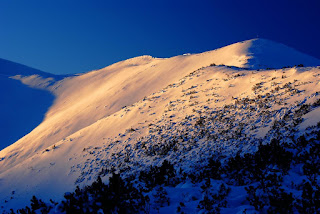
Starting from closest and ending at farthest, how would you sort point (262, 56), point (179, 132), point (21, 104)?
1. point (179, 132)
2. point (262, 56)
3. point (21, 104)

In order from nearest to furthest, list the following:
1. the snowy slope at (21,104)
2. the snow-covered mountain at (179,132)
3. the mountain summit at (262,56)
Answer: the snow-covered mountain at (179,132) < the mountain summit at (262,56) < the snowy slope at (21,104)

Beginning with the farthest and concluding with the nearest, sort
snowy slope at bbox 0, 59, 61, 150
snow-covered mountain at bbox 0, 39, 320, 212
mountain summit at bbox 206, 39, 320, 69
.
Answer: snowy slope at bbox 0, 59, 61, 150, mountain summit at bbox 206, 39, 320, 69, snow-covered mountain at bbox 0, 39, 320, 212

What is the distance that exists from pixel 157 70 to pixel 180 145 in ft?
121

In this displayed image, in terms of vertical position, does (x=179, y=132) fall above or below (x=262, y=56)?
below

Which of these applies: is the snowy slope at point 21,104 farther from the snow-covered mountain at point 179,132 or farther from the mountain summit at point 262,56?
the mountain summit at point 262,56

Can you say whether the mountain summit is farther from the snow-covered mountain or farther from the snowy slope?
the snowy slope

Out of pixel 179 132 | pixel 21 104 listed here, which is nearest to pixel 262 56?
pixel 179 132

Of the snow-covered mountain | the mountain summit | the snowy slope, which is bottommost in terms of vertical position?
the snow-covered mountain

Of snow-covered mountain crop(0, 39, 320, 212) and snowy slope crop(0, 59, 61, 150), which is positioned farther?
snowy slope crop(0, 59, 61, 150)

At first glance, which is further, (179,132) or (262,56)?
(262,56)

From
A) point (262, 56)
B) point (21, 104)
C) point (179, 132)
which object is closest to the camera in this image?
point (179, 132)

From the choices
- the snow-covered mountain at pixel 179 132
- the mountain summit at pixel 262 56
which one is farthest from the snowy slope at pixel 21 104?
the mountain summit at pixel 262 56

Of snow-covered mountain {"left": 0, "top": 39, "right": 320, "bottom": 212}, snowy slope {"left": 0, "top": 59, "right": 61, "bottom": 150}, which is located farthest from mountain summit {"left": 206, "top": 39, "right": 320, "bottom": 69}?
snowy slope {"left": 0, "top": 59, "right": 61, "bottom": 150}

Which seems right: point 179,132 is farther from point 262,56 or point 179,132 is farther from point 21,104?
point 21,104
